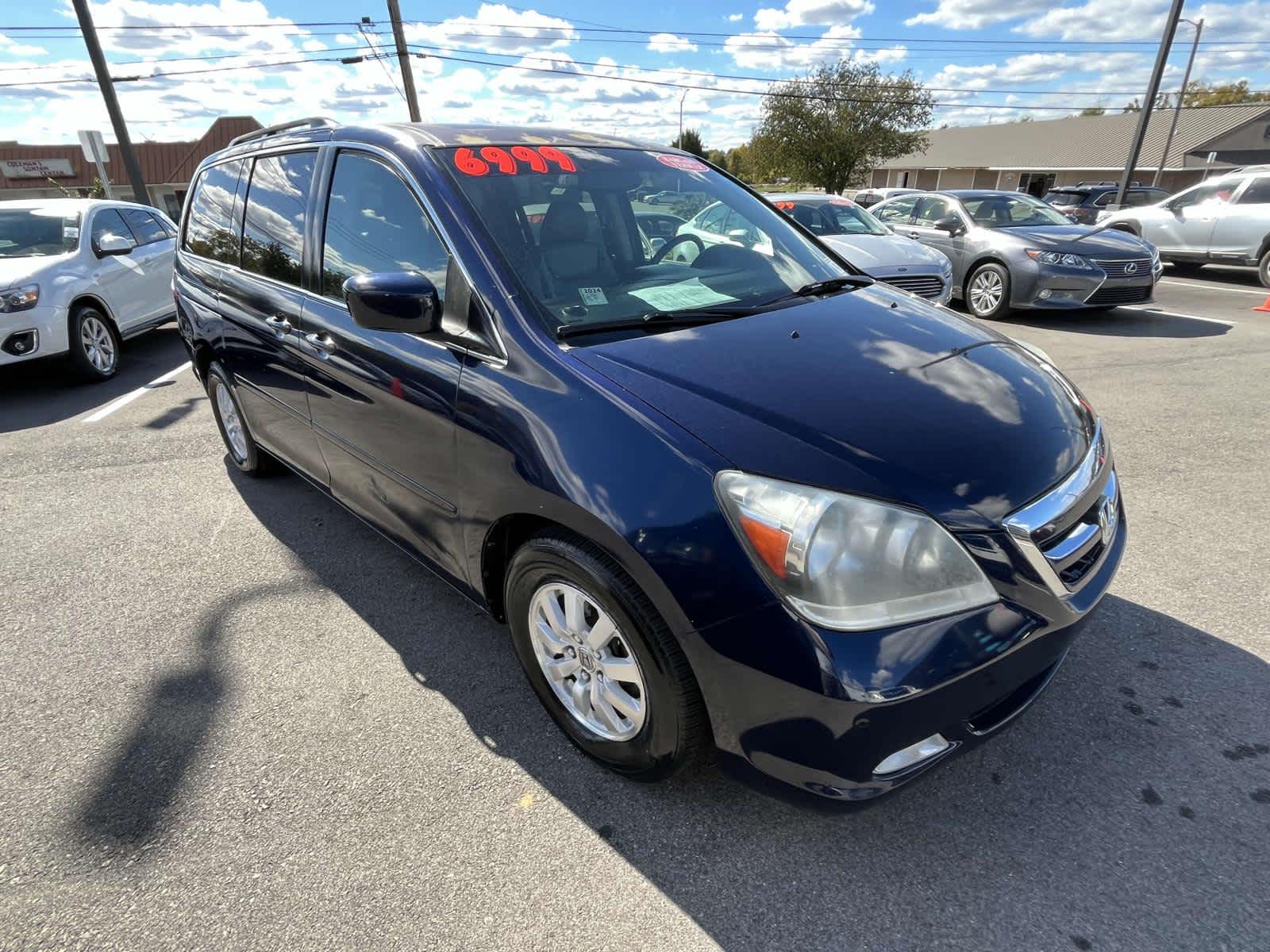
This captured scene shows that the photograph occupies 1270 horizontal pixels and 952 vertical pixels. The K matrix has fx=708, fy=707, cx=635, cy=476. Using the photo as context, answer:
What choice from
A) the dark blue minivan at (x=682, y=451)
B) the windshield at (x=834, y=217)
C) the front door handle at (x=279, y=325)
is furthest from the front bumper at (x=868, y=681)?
the windshield at (x=834, y=217)

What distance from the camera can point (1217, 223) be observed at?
11.4 meters

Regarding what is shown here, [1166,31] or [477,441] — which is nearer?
[477,441]

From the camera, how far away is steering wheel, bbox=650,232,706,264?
2.77 meters

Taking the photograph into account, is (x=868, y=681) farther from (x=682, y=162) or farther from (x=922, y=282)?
(x=922, y=282)

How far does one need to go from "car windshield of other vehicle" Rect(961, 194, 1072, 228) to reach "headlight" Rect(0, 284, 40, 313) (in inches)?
393

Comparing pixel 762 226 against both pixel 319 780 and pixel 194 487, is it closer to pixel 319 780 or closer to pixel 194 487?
pixel 319 780

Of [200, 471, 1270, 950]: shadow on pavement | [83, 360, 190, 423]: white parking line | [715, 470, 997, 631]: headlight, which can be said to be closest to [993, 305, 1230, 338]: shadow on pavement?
[200, 471, 1270, 950]: shadow on pavement

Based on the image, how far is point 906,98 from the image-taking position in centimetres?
3462

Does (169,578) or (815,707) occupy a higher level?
(815,707)

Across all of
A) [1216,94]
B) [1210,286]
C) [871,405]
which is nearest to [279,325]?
[871,405]

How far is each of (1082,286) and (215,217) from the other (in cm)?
842

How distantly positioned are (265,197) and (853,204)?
775cm

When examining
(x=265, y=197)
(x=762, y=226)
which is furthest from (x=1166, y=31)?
(x=265, y=197)

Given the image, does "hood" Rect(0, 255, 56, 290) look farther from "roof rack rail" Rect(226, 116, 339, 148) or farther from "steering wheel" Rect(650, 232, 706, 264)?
"steering wheel" Rect(650, 232, 706, 264)
